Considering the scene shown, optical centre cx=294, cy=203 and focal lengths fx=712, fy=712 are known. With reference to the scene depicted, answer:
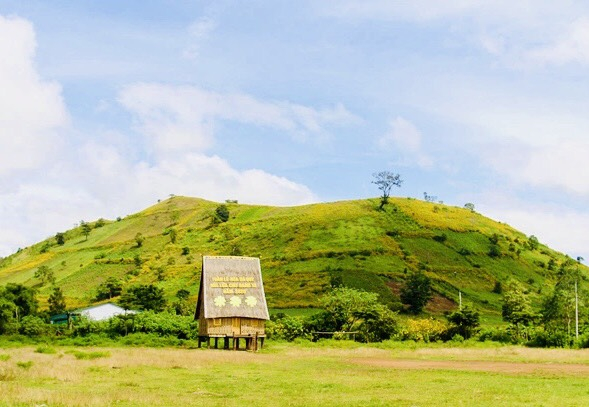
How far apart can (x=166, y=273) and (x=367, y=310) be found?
59348mm

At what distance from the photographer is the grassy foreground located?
18656mm

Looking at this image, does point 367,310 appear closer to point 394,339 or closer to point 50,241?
point 394,339

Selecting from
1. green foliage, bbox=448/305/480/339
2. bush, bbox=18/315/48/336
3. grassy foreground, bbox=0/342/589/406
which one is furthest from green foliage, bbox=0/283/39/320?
green foliage, bbox=448/305/480/339

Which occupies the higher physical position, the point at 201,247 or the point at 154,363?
the point at 201,247

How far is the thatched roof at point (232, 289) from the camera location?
169 ft

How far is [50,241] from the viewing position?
17750cm

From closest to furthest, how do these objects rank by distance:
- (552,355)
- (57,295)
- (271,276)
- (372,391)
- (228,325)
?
(372,391) → (552,355) → (228,325) → (57,295) → (271,276)

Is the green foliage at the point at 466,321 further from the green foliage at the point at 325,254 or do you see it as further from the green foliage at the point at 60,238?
the green foliage at the point at 60,238

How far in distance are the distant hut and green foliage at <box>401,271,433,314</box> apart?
42.0m

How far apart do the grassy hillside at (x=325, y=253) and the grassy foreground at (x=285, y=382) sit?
60.0m

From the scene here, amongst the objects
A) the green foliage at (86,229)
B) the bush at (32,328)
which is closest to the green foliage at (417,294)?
the bush at (32,328)

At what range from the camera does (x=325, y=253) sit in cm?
11312

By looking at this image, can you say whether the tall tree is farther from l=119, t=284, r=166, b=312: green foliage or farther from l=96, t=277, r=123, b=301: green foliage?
l=96, t=277, r=123, b=301: green foliage

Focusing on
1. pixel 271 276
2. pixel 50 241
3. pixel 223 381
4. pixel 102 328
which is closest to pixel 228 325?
pixel 102 328
